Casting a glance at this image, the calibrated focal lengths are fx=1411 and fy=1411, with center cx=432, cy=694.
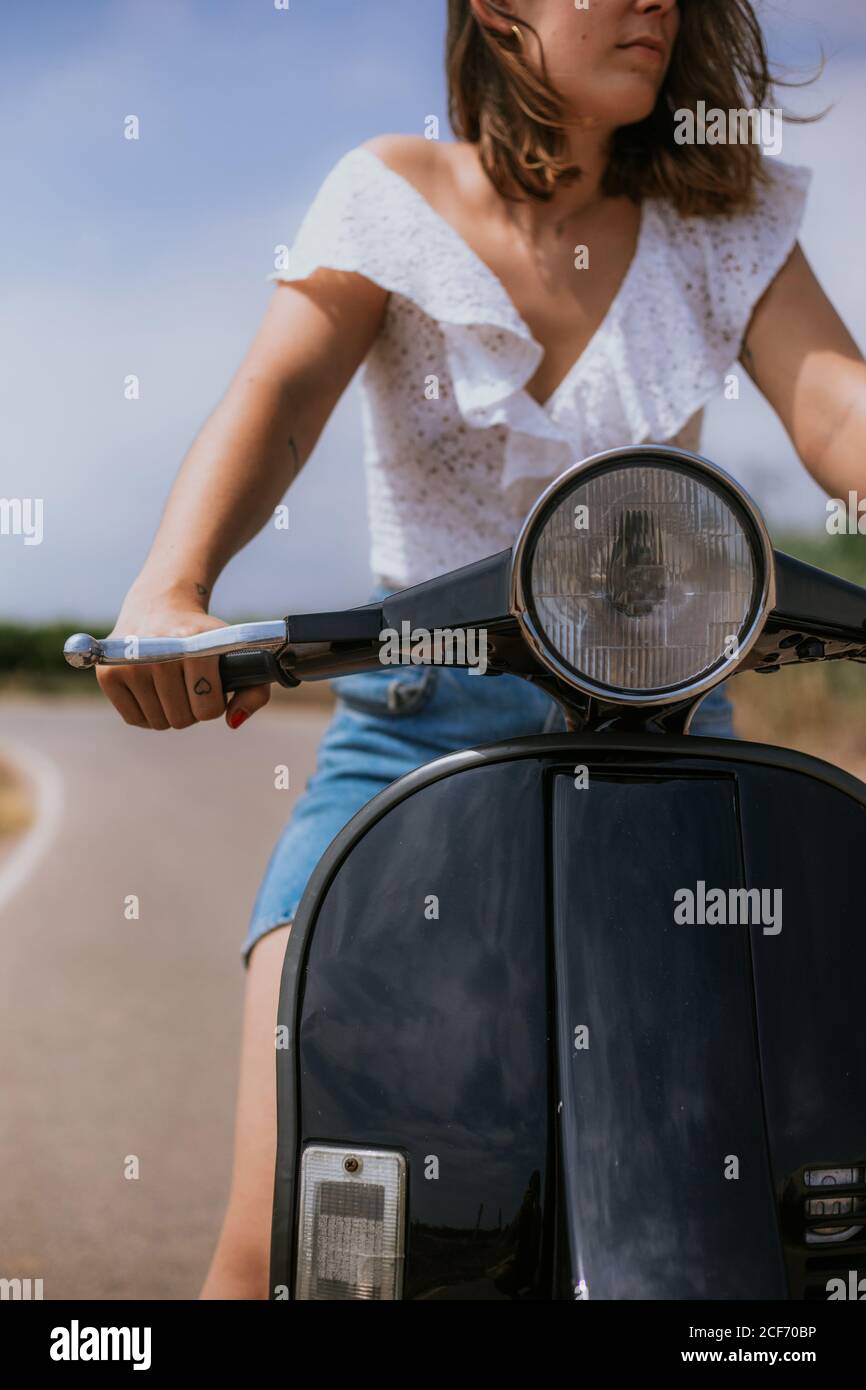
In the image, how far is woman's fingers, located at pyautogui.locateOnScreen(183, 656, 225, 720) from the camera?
1.42 m

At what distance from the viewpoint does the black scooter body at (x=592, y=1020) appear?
120 centimetres

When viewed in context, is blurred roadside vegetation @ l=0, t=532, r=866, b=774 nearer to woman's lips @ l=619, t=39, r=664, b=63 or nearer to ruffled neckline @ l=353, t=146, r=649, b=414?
ruffled neckline @ l=353, t=146, r=649, b=414

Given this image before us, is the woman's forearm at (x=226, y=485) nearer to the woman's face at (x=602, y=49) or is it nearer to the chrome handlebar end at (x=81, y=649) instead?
the chrome handlebar end at (x=81, y=649)

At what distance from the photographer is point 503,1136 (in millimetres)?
1224

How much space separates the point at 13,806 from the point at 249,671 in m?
9.31

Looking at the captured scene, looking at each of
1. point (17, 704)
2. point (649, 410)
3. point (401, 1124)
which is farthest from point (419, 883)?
point (17, 704)

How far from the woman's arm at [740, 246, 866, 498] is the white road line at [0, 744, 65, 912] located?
5.52 metres

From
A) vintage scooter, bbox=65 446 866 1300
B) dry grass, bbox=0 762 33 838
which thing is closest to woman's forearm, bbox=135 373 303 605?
vintage scooter, bbox=65 446 866 1300

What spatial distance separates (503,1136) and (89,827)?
8.06 metres

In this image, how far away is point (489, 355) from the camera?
1817mm

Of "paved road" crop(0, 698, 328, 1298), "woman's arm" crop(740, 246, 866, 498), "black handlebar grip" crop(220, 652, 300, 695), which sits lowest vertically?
"paved road" crop(0, 698, 328, 1298)

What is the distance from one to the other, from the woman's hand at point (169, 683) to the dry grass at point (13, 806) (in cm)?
784
